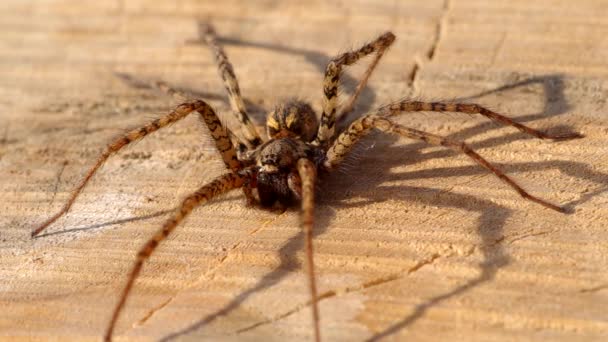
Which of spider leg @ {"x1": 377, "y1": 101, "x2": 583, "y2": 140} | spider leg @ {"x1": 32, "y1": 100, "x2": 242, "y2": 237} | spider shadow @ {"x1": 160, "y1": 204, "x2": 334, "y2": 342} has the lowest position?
spider shadow @ {"x1": 160, "y1": 204, "x2": 334, "y2": 342}

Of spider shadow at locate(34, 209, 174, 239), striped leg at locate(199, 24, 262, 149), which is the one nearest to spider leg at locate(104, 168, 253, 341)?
spider shadow at locate(34, 209, 174, 239)

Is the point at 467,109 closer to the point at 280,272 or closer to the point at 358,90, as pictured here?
the point at 358,90

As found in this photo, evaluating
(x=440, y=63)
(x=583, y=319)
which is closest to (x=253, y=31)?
(x=440, y=63)

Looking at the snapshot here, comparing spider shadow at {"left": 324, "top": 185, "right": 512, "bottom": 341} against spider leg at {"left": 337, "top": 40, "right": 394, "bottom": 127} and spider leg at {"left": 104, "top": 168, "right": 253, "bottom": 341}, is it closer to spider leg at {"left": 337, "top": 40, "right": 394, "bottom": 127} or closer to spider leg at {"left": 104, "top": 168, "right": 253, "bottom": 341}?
spider leg at {"left": 104, "top": 168, "right": 253, "bottom": 341}

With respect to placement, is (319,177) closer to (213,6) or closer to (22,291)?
(22,291)

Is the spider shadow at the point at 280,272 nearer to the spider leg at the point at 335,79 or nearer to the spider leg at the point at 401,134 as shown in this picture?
the spider leg at the point at 401,134

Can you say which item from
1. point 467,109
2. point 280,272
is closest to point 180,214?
point 280,272

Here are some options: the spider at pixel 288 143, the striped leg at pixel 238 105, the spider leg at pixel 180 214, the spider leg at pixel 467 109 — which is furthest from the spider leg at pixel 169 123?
the spider leg at pixel 467 109
